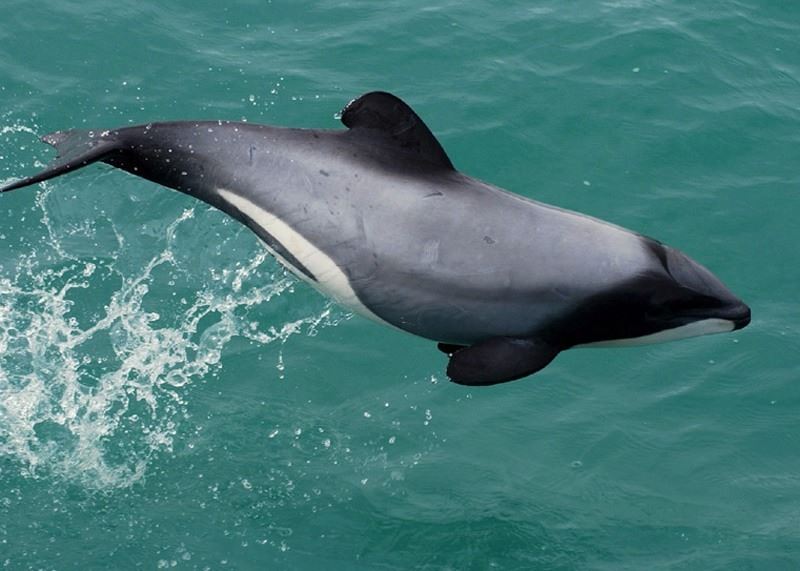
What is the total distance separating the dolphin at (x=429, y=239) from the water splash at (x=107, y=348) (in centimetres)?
371

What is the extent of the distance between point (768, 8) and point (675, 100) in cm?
359

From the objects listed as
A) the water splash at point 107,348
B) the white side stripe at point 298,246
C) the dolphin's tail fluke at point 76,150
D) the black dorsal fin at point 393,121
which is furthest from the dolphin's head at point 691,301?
the water splash at point 107,348

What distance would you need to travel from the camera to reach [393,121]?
10.1 metres

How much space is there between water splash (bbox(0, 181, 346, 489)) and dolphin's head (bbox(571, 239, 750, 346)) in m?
4.82

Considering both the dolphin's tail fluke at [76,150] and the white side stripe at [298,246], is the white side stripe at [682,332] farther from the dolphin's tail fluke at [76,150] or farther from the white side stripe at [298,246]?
the dolphin's tail fluke at [76,150]

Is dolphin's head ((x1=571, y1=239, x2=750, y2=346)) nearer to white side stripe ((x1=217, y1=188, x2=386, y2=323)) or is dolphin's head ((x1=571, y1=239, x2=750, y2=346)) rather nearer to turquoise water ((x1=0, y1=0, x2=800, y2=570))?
white side stripe ((x1=217, y1=188, x2=386, y2=323))

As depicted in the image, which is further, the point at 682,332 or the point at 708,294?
the point at 682,332

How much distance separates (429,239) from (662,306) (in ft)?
6.49

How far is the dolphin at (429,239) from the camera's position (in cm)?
998

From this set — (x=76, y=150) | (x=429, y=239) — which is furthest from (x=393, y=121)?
(x=76, y=150)

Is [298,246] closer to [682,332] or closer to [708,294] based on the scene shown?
[682,332]

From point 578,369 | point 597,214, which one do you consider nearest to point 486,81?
point 597,214

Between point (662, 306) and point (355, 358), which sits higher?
point (662, 306)

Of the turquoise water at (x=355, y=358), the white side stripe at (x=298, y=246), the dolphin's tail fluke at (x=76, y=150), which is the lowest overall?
the turquoise water at (x=355, y=358)
